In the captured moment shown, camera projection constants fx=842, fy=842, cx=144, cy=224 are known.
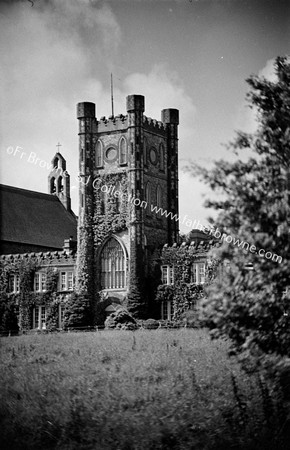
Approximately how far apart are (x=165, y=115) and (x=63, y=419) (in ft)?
126

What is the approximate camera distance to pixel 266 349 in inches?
746

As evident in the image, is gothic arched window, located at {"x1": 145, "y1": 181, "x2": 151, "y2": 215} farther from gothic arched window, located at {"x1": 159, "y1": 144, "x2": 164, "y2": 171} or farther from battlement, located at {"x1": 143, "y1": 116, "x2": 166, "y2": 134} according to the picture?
battlement, located at {"x1": 143, "y1": 116, "x2": 166, "y2": 134}

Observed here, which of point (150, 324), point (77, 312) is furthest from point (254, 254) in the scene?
point (77, 312)

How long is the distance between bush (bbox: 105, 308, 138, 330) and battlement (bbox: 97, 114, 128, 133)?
521 inches

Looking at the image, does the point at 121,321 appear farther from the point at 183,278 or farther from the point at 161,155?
the point at 161,155

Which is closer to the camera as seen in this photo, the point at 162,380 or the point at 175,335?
the point at 162,380

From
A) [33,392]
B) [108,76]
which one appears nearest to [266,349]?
[33,392]

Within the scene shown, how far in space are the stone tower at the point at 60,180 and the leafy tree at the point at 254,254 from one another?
57.5m

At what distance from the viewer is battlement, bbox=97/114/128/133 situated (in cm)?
5600

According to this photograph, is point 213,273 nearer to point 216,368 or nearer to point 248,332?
point 216,368

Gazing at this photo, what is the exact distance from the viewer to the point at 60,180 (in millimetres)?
79750

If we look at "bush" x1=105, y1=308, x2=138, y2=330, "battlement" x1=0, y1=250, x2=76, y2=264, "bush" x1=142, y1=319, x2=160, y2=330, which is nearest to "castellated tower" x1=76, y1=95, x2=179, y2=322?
"battlement" x1=0, y1=250, x2=76, y2=264

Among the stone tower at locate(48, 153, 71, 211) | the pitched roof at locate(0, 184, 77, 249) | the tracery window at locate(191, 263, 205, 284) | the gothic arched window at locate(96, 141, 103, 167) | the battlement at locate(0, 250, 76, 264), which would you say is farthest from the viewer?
the stone tower at locate(48, 153, 71, 211)

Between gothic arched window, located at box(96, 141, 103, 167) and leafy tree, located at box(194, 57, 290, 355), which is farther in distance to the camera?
gothic arched window, located at box(96, 141, 103, 167)
